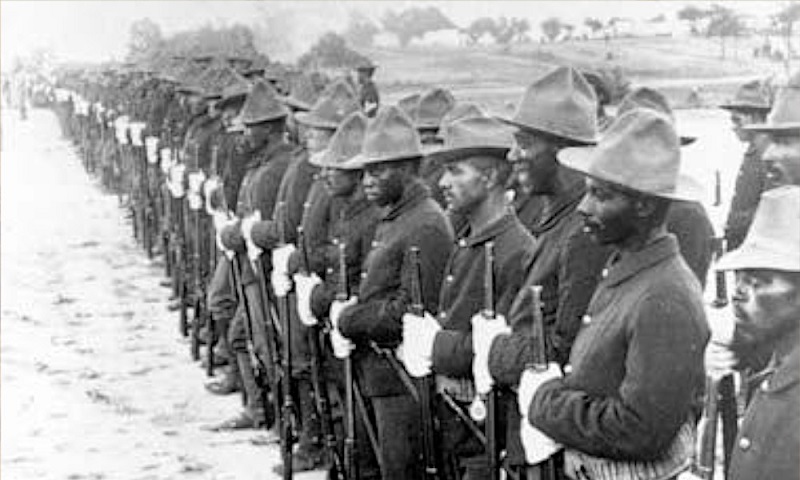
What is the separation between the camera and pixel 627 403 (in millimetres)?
3828

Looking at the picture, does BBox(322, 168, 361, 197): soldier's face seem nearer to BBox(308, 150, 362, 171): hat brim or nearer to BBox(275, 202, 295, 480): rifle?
BBox(308, 150, 362, 171): hat brim

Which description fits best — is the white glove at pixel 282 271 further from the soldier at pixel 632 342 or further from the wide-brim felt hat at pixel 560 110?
the soldier at pixel 632 342

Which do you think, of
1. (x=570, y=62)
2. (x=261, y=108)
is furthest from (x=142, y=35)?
(x=261, y=108)

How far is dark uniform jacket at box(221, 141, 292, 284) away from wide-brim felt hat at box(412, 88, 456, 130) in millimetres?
1188

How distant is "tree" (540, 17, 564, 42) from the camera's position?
26.1 meters

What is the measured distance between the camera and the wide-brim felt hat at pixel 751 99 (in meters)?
9.21

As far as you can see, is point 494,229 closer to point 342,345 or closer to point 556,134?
point 556,134

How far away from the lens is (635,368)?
3.84 m

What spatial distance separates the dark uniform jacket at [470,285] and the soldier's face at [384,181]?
86cm

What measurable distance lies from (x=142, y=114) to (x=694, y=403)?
15.4 metres

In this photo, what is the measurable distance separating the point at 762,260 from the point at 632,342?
50cm

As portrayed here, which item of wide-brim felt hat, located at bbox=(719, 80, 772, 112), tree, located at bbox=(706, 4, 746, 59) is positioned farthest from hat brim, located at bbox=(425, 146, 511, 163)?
tree, located at bbox=(706, 4, 746, 59)

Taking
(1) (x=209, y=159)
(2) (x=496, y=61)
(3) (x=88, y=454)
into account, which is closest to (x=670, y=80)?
(2) (x=496, y=61)

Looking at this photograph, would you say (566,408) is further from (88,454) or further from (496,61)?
(496,61)
